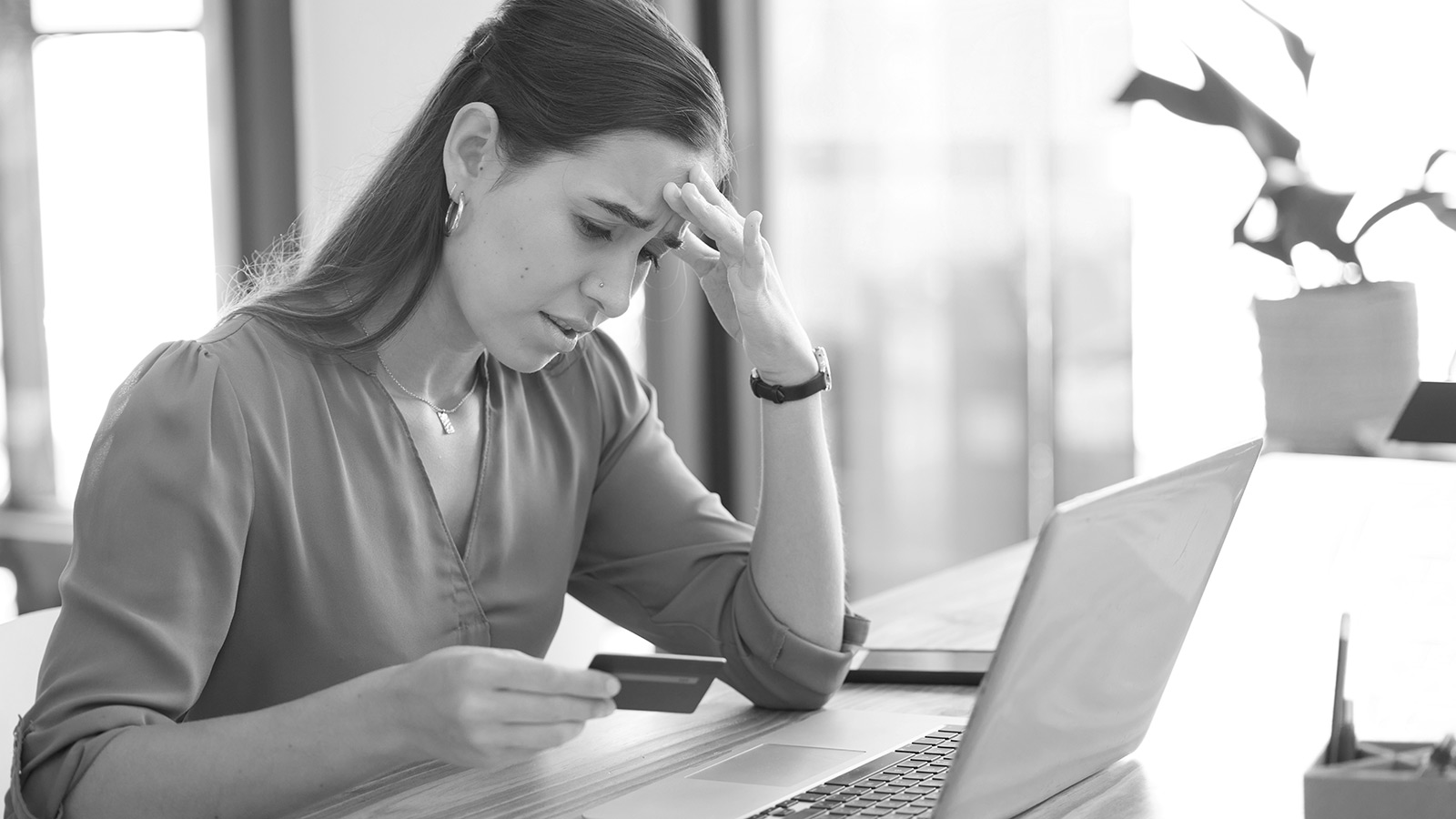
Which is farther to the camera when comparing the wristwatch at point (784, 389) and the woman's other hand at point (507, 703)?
the wristwatch at point (784, 389)

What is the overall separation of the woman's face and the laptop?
0.42m

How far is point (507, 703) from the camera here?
0.85m

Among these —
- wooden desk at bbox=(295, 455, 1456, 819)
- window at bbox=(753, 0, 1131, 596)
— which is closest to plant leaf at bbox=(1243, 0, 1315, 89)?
window at bbox=(753, 0, 1131, 596)

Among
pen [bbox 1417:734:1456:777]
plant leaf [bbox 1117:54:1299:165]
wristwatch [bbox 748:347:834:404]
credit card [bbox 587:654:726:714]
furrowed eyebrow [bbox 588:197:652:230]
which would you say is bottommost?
credit card [bbox 587:654:726:714]

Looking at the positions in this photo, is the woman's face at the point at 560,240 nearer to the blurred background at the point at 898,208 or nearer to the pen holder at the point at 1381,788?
the pen holder at the point at 1381,788

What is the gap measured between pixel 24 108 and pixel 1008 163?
2158 mm

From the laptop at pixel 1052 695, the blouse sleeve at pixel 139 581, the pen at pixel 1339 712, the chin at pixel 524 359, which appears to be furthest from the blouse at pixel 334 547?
the pen at pixel 1339 712

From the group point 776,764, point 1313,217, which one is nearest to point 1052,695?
point 776,764

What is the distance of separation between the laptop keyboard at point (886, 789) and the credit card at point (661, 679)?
145 millimetres

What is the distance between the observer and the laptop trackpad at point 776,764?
1021mm

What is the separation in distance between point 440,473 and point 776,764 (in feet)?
1.54

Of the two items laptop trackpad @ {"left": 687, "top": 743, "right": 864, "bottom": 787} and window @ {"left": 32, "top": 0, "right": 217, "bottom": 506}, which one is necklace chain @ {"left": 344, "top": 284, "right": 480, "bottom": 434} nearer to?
laptop trackpad @ {"left": 687, "top": 743, "right": 864, "bottom": 787}

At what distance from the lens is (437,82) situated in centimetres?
139

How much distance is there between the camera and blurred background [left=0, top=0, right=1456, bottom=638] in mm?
2977
